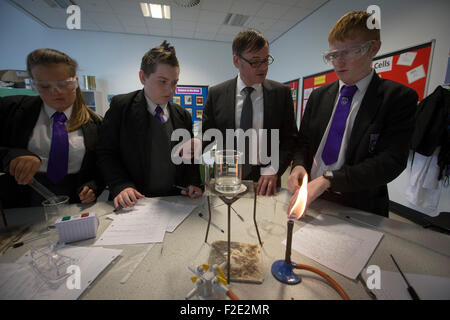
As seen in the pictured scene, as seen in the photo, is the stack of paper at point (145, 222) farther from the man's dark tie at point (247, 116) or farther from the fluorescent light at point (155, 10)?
the fluorescent light at point (155, 10)

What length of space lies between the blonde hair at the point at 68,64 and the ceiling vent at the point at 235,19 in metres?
4.05

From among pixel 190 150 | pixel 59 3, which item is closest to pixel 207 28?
pixel 59 3

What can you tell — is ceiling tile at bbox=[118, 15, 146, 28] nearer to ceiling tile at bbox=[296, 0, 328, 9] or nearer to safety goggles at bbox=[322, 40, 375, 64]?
ceiling tile at bbox=[296, 0, 328, 9]

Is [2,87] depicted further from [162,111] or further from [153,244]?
[153,244]

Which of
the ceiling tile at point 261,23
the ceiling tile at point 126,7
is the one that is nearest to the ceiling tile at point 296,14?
the ceiling tile at point 261,23

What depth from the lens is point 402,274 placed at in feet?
2.11

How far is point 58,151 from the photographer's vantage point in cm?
117

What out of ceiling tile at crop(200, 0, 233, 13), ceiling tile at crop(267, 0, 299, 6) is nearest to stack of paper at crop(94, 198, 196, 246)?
ceiling tile at crop(200, 0, 233, 13)

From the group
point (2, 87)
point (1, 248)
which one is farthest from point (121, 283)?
point (2, 87)

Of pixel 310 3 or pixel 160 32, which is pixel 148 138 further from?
pixel 160 32

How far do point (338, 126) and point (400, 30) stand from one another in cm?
267

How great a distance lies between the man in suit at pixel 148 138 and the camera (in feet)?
4.15

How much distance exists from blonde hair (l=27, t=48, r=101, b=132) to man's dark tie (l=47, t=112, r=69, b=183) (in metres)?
0.05

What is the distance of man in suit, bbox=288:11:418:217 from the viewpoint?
1.06m
